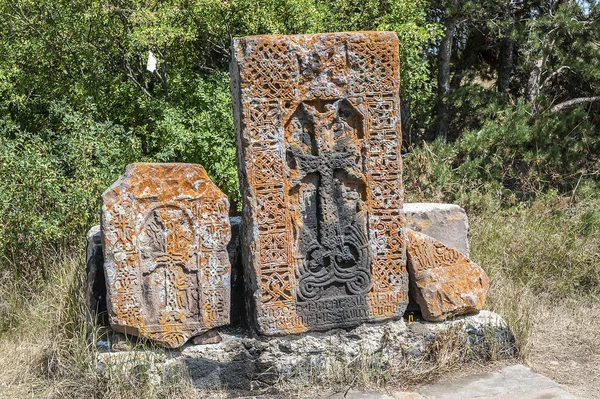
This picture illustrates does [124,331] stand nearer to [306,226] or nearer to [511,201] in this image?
[306,226]

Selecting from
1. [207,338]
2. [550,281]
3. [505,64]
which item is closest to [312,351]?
[207,338]

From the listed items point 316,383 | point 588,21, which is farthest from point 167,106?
point 588,21

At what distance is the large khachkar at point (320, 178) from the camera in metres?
4.04

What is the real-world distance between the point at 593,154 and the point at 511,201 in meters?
1.66

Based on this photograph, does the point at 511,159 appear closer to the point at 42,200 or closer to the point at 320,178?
the point at 320,178

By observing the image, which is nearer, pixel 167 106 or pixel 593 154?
pixel 167 106

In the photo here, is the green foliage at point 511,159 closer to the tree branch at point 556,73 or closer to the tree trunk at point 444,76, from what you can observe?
Answer: the tree branch at point 556,73

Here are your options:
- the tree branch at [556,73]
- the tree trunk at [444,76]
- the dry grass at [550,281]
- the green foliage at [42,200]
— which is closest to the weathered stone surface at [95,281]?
the green foliage at [42,200]

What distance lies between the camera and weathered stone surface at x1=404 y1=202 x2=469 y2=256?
4797 mm

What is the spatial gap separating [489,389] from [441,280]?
679mm

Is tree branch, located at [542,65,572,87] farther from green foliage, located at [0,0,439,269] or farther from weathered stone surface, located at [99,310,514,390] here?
weathered stone surface, located at [99,310,514,390]

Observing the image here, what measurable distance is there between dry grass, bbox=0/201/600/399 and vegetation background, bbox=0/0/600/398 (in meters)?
0.02

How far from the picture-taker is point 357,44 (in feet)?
13.6

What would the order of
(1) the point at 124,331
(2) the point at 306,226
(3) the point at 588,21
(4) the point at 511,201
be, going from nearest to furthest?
(1) the point at 124,331 < (2) the point at 306,226 < (4) the point at 511,201 < (3) the point at 588,21
